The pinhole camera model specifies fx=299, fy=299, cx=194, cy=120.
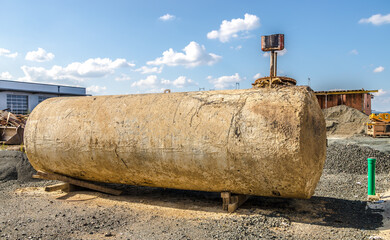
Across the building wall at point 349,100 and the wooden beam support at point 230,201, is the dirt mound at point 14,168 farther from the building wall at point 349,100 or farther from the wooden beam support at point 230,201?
the building wall at point 349,100

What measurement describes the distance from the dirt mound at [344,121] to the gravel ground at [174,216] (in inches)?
596

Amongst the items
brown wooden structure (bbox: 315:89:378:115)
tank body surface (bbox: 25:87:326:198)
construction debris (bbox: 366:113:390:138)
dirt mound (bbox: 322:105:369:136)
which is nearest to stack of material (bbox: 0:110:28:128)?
tank body surface (bbox: 25:87:326:198)

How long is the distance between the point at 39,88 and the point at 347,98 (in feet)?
92.2

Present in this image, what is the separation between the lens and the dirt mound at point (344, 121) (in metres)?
19.5

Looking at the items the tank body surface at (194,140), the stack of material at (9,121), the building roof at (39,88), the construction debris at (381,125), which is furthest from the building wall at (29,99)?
the construction debris at (381,125)

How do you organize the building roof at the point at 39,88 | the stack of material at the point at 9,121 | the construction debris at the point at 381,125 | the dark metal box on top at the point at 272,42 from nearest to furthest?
the dark metal box on top at the point at 272,42 < the stack of material at the point at 9,121 < the construction debris at the point at 381,125 < the building roof at the point at 39,88

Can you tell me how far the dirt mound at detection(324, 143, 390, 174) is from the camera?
7.86 m

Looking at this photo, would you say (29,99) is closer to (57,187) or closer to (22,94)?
(22,94)

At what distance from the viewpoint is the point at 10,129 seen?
449 inches

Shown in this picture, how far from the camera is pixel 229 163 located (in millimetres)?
4000

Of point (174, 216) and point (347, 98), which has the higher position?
point (347, 98)

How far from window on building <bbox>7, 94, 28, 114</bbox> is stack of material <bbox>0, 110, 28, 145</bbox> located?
56.0 feet

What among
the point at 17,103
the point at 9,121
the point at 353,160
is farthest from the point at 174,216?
the point at 17,103

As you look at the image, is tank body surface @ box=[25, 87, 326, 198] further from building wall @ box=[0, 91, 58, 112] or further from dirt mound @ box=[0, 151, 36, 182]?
building wall @ box=[0, 91, 58, 112]
